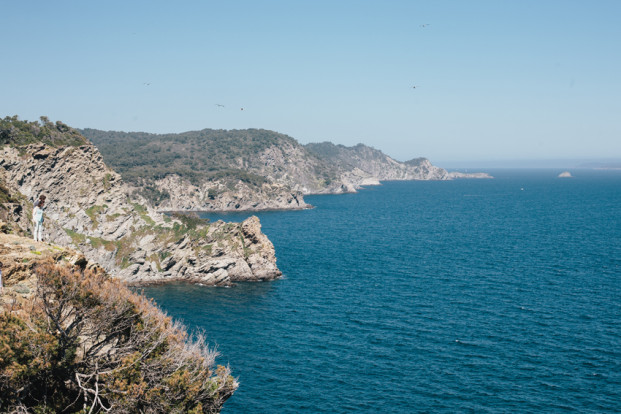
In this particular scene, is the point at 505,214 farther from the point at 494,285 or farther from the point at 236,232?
the point at 236,232

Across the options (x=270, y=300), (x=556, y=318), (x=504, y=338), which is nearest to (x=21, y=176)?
(x=270, y=300)

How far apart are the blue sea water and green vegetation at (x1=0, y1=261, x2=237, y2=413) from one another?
68.1ft

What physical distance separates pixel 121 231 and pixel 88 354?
73.3 m

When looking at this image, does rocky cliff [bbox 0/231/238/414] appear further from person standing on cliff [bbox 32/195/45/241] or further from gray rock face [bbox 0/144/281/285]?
gray rock face [bbox 0/144/281/285]

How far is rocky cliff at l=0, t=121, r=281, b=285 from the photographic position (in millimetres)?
90125

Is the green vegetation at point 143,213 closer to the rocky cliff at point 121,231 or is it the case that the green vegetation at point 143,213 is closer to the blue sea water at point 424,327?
the rocky cliff at point 121,231

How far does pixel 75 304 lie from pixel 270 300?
57.5 meters

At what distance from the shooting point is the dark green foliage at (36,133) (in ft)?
294

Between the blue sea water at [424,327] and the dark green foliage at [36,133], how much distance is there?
3763 cm

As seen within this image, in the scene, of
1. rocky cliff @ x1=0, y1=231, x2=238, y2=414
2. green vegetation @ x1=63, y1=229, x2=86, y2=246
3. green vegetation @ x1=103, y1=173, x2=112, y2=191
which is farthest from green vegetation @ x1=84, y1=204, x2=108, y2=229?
rocky cliff @ x1=0, y1=231, x2=238, y2=414

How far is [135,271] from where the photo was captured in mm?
91188

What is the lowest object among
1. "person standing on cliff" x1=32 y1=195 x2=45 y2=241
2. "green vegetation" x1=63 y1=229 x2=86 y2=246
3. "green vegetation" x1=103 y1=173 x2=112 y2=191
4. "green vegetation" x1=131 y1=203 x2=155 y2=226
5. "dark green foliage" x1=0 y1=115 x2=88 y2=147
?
"green vegetation" x1=63 y1=229 x2=86 y2=246

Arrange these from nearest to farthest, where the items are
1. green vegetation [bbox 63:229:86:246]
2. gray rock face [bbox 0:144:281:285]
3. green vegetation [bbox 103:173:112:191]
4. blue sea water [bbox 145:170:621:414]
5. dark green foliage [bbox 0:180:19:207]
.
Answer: blue sea water [bbox 145:170:621:414] < dark green foliage [bbox 0:180:19:207] < green vegetation [bbox 63:229:86:246] < gray rock face [bbox 0:144:281:285] < green vegetation [bbox 103:173:112:191]

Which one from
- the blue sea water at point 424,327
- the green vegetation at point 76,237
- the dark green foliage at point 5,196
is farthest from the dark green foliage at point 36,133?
the blue sea water at point 424,327
